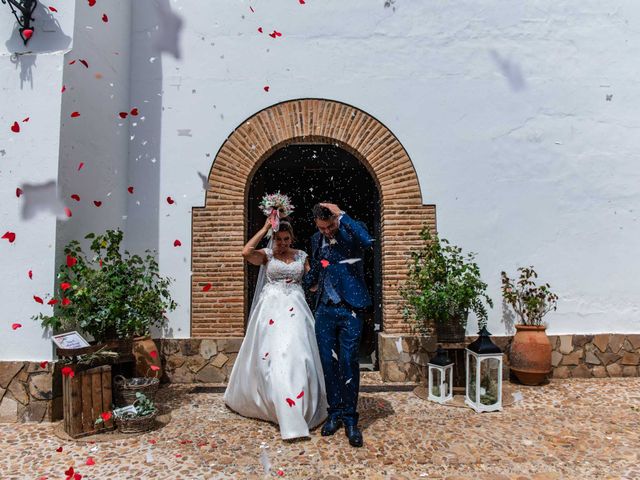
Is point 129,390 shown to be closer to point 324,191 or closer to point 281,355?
point 281,355

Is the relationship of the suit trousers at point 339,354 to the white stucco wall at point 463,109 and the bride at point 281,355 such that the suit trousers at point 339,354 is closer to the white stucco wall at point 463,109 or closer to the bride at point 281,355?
the bride at point 281,355

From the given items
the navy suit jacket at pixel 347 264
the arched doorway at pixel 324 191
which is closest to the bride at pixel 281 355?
the navy suit jacket at pixel 347 264

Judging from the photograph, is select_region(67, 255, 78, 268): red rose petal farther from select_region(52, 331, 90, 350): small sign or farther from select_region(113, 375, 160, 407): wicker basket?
select_region(113, 375, 160, 407): wicker basket

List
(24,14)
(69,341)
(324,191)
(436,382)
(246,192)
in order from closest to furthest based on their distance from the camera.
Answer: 1. (69,341)
2. (24,14)
3. (436,382)
4. (246,192)
5. (324,191)

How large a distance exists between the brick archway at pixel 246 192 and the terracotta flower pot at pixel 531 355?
1.19 metres

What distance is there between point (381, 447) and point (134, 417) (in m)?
1.86

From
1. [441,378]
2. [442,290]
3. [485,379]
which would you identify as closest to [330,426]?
[441,378]

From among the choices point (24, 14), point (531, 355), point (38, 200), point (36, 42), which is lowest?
point (531, 355)

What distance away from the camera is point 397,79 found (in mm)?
5160

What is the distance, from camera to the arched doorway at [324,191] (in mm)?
5523

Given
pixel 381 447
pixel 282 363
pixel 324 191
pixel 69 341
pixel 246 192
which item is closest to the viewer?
pixel 381 447

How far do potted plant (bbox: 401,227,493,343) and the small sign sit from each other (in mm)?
3011

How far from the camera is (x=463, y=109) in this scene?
5145mm

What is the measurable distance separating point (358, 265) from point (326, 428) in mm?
1222
